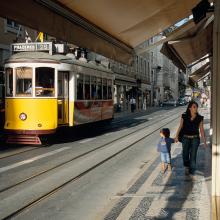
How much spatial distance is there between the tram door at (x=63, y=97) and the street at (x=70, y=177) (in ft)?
3.64

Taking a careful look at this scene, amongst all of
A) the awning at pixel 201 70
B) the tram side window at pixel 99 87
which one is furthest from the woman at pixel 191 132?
the tram side window at pixel 99 87

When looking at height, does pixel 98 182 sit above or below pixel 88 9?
below

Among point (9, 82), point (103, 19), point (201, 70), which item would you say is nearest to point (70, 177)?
point (103, 19)

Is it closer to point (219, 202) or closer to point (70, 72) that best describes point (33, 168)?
point (219, 202)

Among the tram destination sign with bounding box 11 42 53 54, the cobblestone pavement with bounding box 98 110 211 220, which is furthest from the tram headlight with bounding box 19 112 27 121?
the cobblestone pavement with bounding box 98 110 211 220

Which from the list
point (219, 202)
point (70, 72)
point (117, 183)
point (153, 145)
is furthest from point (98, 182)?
point (70, 72)

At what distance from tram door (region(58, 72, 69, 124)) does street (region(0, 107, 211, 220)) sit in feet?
3.64

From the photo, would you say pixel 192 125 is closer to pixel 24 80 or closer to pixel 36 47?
pixel 24 80

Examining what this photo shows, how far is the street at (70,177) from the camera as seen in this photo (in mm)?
7320

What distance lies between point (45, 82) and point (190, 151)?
852cm

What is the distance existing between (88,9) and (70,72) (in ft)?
44.2

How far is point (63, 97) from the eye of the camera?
59.0ft

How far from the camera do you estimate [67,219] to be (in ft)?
21.9

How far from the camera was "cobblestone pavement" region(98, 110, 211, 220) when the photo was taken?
670cm
